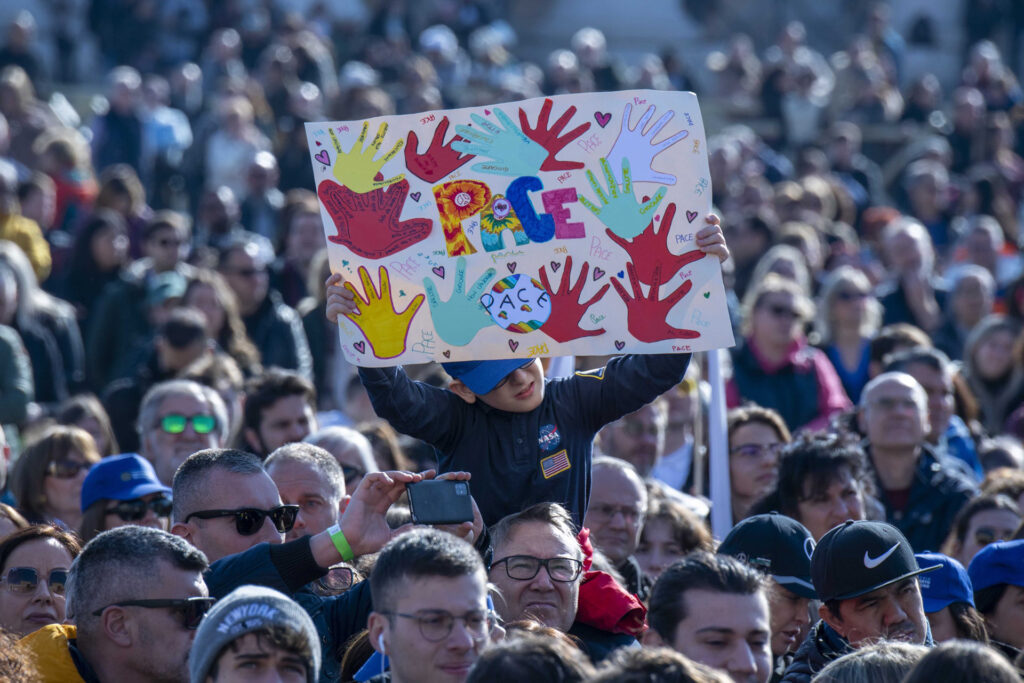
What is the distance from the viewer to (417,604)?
165 inches

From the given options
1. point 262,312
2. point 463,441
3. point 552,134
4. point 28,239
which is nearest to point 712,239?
point 552,134

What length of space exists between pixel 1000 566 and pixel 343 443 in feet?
9.22

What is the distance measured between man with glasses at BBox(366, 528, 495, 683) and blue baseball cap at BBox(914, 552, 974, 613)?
2033mm

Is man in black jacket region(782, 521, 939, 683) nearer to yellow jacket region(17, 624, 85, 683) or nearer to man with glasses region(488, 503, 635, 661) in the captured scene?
man with glasses region(488, 503, 635, 661)

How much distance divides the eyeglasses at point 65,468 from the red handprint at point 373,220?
2342 mm

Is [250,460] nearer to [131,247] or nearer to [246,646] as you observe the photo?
[246,646]

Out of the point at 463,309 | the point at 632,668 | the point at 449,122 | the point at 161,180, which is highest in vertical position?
the point at 161,180

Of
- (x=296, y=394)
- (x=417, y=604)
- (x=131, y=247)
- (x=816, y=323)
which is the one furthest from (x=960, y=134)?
(x=417, y=604)

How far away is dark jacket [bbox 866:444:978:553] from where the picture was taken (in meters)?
7.54

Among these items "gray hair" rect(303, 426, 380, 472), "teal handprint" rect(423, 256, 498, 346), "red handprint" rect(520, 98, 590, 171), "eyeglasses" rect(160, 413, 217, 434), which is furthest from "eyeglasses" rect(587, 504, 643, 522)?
"eyeglasses" rect(160, 413, 217, 434)

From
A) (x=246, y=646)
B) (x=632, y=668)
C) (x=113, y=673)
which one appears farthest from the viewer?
(x=113, y=673)

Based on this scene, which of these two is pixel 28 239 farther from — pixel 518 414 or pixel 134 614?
pixel 134 614

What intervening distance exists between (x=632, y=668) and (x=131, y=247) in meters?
9.01

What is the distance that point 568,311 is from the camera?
209 inches
